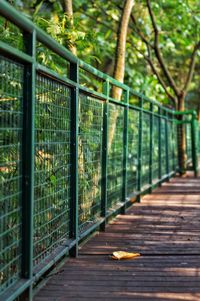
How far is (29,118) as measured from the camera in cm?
373

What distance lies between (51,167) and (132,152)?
15.4ft

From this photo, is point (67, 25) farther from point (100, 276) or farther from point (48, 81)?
point (100, 276)

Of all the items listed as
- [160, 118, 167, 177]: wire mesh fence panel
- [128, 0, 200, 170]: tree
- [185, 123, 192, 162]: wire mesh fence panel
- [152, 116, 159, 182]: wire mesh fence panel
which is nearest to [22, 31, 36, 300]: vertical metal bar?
[152, 116, 159, 182]: wire mesh fence panel

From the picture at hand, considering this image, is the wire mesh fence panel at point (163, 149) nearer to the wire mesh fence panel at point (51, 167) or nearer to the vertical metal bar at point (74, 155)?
the vertical metal bar at point (74, 155)

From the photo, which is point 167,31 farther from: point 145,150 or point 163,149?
point 145,150

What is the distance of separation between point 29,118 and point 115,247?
7.77ft

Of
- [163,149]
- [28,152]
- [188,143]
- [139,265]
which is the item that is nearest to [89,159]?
[139,265]

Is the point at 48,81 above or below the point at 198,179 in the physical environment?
above

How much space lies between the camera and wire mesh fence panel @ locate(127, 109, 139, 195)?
8702mm

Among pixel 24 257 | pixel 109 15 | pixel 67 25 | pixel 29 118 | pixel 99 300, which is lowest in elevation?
pixel 99 300

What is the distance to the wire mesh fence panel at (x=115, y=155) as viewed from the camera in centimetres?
715

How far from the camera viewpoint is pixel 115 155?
24.9 feet

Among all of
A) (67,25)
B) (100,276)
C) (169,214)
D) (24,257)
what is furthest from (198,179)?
(24,257)

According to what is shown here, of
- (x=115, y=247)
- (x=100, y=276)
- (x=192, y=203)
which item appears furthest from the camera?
(x=192, y=203)
